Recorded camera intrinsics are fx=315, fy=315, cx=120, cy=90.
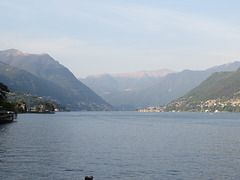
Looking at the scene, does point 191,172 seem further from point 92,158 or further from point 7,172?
point 7,172

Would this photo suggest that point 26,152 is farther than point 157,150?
No

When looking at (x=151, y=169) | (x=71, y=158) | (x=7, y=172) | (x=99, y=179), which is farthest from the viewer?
(x=71, y=158)

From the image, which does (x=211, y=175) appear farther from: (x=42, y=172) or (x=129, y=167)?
(x=42, y=172)

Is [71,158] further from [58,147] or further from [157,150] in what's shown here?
[157,150]

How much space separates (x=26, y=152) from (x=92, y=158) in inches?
570

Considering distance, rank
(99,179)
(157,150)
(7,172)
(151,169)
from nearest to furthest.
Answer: (99,179) < (7,172) < (151,169) < (157,150)

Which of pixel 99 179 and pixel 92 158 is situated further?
pixel 92 158

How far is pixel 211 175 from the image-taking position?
43.6 metres

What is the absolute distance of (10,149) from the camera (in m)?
64.6

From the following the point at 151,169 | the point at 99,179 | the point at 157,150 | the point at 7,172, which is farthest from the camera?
the point at 157,150

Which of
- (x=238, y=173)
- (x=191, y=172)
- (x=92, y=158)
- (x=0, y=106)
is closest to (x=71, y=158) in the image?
(x=92, y=158)

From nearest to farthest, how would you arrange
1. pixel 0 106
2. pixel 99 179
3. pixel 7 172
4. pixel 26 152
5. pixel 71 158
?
pixel 99 179 < pixel 7 172 < pixel 71 158 < pixel 26 152 < pixel 0 106

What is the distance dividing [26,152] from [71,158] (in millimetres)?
11296

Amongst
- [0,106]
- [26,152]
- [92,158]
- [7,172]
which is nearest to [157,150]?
[92,158]
